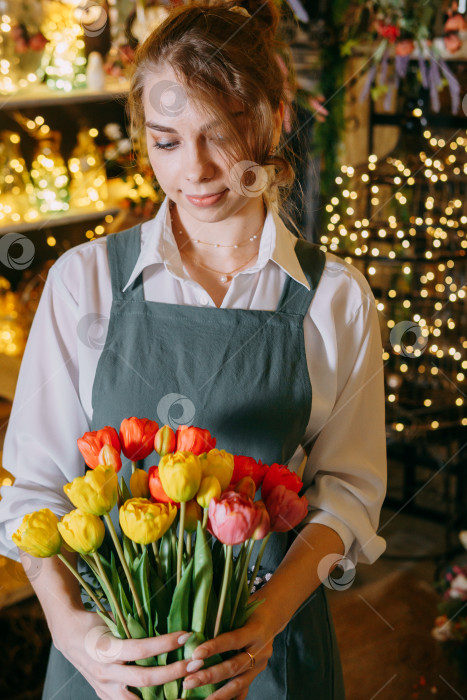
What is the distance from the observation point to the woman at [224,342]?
102 cm

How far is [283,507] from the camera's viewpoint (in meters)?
0.81

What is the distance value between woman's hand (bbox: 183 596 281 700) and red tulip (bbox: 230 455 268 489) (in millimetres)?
165

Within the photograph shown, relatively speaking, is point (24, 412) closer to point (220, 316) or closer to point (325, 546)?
point (220, 316)

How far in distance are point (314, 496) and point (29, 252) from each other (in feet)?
5.02

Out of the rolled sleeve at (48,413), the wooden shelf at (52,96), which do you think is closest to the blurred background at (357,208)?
the wooden shelf at (52,96)

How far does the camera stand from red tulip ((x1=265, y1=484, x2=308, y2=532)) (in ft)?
2.67

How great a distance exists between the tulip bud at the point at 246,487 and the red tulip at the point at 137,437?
11 cm

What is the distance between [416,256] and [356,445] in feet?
5.35

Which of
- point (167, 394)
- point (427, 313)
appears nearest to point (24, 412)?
point (167, 394)
